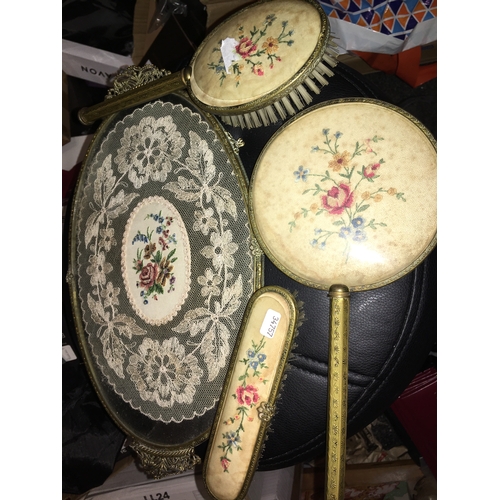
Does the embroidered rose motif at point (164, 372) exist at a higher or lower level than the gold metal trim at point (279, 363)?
lower

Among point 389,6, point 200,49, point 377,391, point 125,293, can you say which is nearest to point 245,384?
point 377,391

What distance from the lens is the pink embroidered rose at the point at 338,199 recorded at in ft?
2.25

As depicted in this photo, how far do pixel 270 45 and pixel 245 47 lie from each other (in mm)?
47

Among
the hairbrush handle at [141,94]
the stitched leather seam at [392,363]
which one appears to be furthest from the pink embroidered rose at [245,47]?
the stitched leather seam at [392,363]

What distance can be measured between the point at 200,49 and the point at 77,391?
1087 millimetres

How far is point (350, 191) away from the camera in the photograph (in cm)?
68

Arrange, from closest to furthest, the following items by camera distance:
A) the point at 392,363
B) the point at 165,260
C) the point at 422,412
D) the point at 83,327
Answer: the point at 392,363
the point at 165,260
the point at 83,327
the point at 422,412

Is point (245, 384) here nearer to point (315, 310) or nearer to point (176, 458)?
point (315, 310)

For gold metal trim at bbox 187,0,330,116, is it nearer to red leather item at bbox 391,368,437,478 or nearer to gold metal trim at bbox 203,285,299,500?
gold metal trim at bbox 203,285,299,500

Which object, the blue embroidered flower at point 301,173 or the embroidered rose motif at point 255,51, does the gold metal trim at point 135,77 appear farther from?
the blue embroidered flower at point 301,173

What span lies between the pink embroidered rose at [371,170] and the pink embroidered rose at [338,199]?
0.03 metres

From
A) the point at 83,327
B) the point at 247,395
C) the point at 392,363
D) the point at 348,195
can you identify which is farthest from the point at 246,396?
the point at 83,327

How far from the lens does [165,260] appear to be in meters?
0.88

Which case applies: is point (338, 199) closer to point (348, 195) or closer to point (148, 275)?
point (348, 195)
